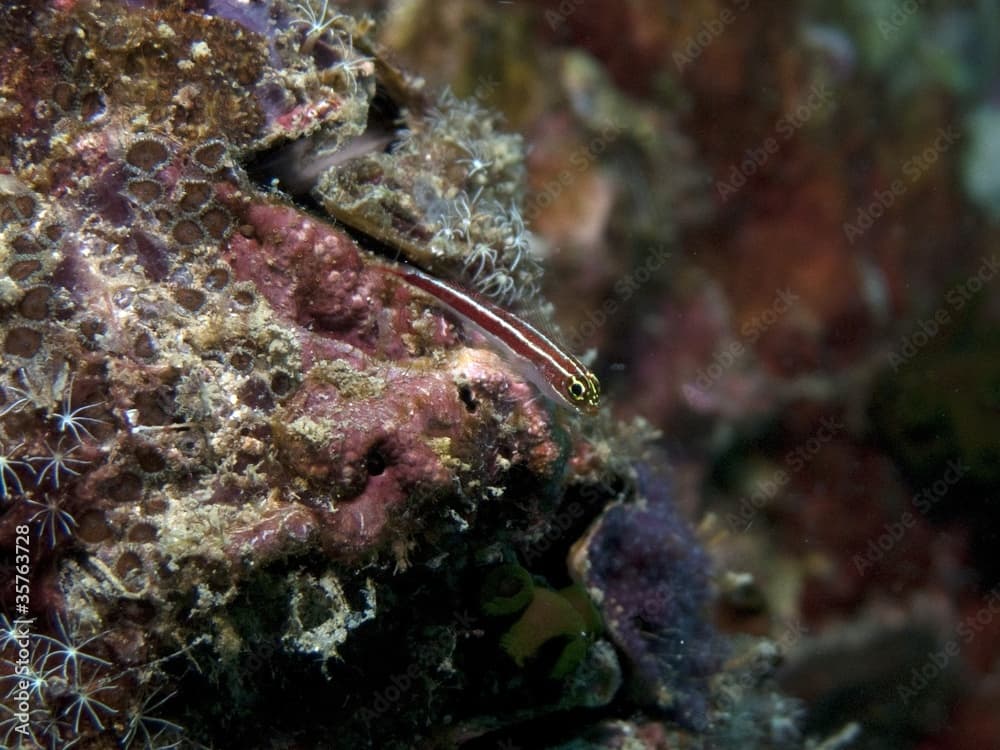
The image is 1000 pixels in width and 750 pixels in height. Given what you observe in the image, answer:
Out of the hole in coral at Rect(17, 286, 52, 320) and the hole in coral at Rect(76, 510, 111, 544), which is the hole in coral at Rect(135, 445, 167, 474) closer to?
the hole in coral at Rect(76, 510, 111, 544)

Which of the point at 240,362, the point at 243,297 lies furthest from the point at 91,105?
the point at 240,362

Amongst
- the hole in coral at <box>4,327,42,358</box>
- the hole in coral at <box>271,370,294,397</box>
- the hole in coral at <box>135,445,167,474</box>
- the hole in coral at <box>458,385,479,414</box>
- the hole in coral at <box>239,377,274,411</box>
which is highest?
the hole in coral at <box>458,385,479,414</box>

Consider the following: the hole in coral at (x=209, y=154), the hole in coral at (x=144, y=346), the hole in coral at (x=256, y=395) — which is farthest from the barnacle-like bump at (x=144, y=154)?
the hole in coral at (x=256, y=395)

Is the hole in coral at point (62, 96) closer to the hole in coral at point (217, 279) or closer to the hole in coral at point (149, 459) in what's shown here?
the hole in coral at point (217, 279)

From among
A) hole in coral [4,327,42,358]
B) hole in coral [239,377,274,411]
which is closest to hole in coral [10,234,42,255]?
hole in coral [4,327,42,358]

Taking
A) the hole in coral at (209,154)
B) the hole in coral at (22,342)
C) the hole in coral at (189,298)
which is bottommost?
the hole in coral at (22,342)

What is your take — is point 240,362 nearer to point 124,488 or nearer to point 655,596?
point 124,488

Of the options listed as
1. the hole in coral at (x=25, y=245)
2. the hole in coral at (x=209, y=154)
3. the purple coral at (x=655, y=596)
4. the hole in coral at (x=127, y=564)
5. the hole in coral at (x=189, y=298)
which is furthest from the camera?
the purple coral at (x=655, y=596)
